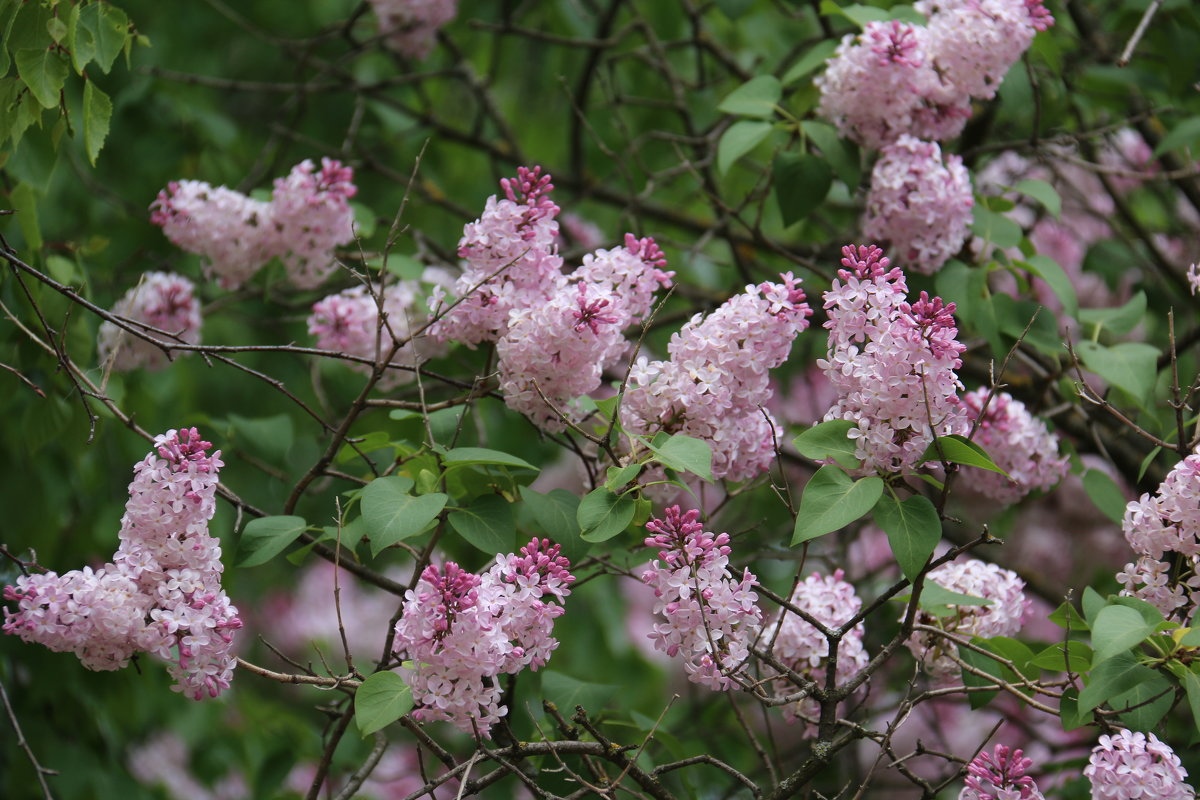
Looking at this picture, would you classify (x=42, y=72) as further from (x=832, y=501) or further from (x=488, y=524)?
(x=832, y=501)

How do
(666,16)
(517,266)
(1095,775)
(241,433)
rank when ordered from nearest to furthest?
1. (1095,775)
2. (517,266)
3. (241,433)
4. (666,16)

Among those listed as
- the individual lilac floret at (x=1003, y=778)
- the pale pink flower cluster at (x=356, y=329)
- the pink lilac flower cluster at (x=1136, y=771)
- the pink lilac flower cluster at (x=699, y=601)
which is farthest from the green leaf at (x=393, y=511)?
the pink lilac flower cluster at (x=1136, y=771)

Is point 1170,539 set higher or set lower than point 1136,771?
higher

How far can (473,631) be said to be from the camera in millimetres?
1487

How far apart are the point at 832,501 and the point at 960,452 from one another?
182 mm

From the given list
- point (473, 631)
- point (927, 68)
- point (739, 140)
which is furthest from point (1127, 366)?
point (473, 631)

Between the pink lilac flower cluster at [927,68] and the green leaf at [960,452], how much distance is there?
3.31 ft

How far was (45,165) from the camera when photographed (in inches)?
83.7

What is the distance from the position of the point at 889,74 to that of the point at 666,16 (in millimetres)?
1756

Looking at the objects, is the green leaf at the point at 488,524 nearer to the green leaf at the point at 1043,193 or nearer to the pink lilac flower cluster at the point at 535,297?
the pink lilac flower cluster at the point at 535,297

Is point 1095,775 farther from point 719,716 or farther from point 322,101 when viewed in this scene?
Result: point 322,101

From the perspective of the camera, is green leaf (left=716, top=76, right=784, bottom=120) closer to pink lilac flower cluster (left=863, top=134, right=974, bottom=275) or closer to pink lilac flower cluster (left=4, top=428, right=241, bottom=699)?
pink lilac flower cluster (left=863, top=134, right=974, bottom=275)

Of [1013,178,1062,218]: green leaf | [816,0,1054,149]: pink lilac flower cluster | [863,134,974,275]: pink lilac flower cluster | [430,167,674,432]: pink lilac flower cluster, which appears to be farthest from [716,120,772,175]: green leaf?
[1013,178,1062,218]: green leaf

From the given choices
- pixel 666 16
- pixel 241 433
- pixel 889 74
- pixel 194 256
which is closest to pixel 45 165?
pixel 241 433
